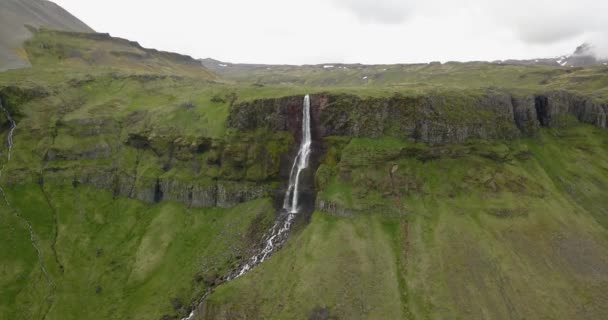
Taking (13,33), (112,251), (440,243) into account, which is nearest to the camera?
(440,243)

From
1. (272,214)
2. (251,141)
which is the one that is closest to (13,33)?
(251,141)

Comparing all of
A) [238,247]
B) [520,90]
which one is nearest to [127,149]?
[238,247]

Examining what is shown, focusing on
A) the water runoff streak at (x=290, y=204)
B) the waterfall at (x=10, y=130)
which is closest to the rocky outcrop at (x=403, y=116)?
the water runoff streak at (x=290, y=204)

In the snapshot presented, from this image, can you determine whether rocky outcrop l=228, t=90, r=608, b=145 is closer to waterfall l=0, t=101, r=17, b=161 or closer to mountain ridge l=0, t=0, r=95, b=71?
waterfall l=0, t=101, r=17, b=161

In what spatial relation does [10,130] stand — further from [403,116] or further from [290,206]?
[403,116]

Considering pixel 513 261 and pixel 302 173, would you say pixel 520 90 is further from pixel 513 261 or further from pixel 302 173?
pixel 302 173

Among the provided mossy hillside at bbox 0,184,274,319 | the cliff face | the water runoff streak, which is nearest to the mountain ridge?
the cliff face
